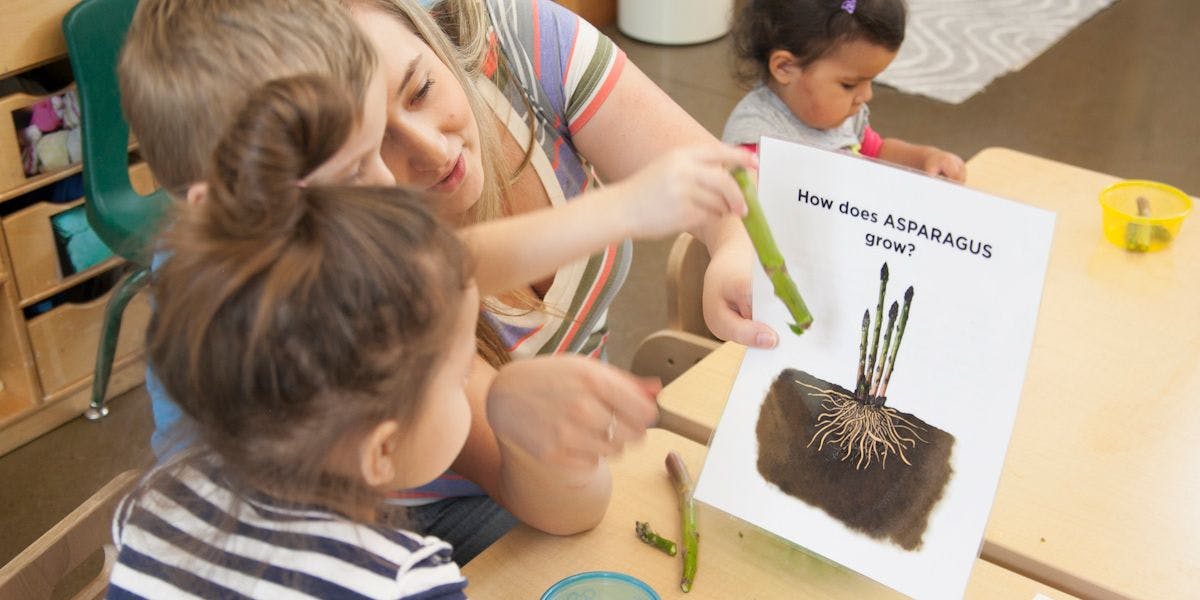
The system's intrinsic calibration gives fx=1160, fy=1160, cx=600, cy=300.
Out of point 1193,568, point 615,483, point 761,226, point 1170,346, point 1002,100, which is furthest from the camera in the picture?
point 1002,100

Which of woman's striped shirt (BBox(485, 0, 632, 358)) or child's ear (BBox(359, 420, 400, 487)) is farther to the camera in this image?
woman's striped shirt (BBox(485, 0, 632, 358))

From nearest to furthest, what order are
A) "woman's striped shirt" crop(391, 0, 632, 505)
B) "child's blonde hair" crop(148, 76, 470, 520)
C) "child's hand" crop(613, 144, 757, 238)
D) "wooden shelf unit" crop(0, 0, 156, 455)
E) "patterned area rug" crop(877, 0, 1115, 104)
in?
1. "child's blonde hair" crop(148, 76, 470, 520)
2. "child's hand" crop(613, 144, 757, 238)
3. "woman's striped shirt" crop(391, 0, 632, 505)
4. "wooden shelf unit" crop(0, 0, 156, 455)
5. "patterned area rug" crop(877, 0, 1115, 104)

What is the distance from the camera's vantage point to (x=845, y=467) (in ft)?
2.95

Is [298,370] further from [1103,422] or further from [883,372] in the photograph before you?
[1103,422]

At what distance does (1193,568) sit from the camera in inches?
35.9

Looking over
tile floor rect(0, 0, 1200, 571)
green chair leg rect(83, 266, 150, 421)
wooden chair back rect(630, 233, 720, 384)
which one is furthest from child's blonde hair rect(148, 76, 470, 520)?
tile floor rect(0, 0, 1200, 571)

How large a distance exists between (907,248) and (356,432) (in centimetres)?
39

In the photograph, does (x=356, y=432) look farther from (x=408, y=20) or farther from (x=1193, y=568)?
(x=1193, y=568)

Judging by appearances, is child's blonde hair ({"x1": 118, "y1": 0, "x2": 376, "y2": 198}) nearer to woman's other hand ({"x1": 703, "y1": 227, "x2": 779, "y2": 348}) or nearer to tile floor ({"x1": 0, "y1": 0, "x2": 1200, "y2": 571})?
woman's other hand ({"x1": 703, "y1": 227, "x2": 779, "y2": 348})

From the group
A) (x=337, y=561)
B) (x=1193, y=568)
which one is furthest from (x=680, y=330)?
(x=337, y=561)

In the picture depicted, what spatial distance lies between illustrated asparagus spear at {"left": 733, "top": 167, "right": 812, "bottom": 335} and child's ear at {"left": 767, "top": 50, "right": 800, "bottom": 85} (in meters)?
1.11

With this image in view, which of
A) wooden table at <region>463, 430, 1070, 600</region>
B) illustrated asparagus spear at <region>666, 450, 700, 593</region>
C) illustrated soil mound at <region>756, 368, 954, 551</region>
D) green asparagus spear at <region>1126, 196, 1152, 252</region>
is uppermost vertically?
illustrated soil mound at <region>756, 368, 954, 551</region>

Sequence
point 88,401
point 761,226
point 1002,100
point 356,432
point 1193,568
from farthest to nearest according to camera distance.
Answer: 1. point 1002,100
2. point 88,401
3. point 1193,568
4. point 761,226
5. point 356,432

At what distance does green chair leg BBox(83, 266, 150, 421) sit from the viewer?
191 centimetres
